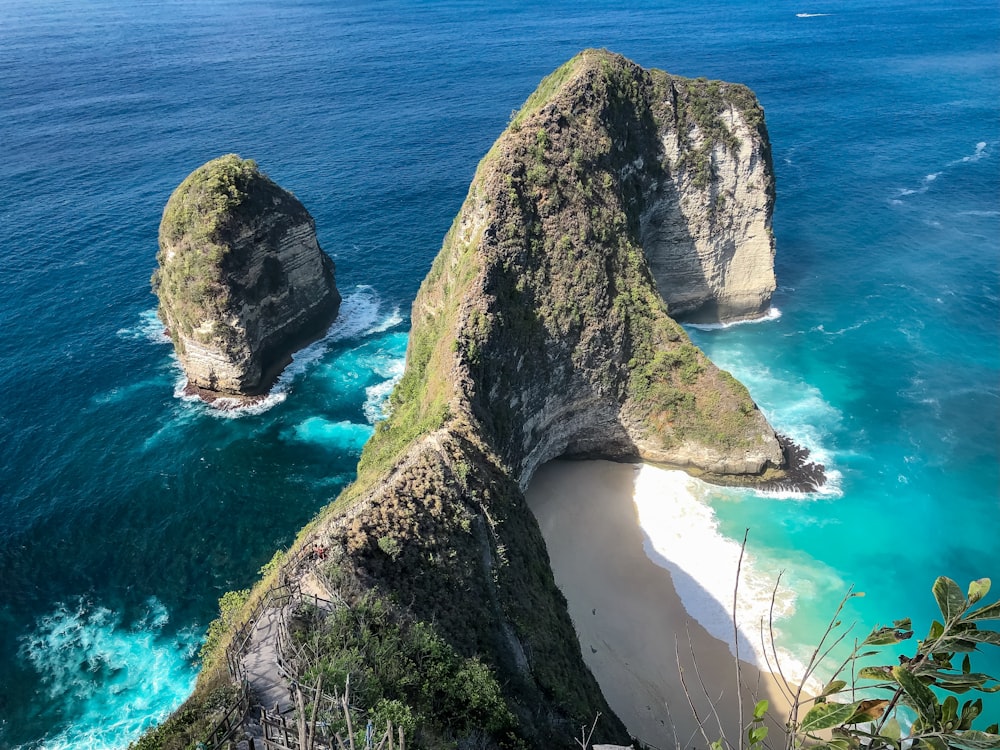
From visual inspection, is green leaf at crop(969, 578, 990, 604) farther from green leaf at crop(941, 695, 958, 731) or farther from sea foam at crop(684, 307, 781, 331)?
sea foam at crop(684, 307, 781, 331)

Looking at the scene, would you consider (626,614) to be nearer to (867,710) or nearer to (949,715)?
(867,710)

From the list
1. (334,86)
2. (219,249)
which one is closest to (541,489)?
(219,249)

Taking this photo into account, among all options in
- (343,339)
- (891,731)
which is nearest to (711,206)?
(343,339)

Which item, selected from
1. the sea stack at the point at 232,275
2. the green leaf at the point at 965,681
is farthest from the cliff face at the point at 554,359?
the green leaf at the point at 965,681

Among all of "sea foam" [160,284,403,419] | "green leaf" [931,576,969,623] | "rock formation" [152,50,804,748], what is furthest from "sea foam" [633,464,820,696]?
"sea foam" [160,284,403,419]

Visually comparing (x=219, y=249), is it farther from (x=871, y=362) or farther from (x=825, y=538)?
(x=871, y=362)

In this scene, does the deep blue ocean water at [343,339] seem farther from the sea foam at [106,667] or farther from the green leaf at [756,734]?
the green leaf at [756,734]
